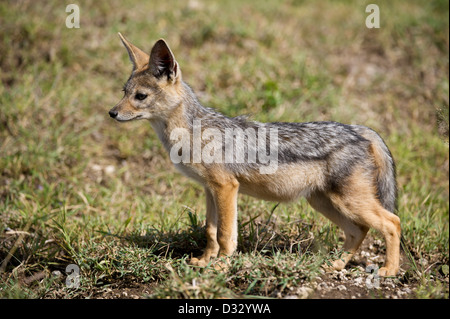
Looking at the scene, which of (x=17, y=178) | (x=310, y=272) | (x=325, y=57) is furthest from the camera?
(x=325, y=57)

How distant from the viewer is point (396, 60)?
930 cm

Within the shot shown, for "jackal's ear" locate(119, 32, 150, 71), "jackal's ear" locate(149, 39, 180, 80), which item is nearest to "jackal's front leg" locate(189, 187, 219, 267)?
"jackal's ear" locate(149, 39, 180, 80)

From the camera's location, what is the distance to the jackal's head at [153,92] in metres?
4.69

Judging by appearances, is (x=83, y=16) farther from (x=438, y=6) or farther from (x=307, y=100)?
(x=438, y=6)

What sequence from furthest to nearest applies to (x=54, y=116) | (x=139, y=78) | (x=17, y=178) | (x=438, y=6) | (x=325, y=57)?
1. (x=438, y=6)
2. (x=325, y=57)
3. (x=54, y=116)
4. (x=17, y=178)
5. (x=139, y=78)

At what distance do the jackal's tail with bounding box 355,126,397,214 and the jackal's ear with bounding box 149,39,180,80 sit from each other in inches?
77.8

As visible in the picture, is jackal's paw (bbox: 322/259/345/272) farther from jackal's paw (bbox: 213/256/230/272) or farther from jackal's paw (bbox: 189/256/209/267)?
jackal's paw (bbox: 189/256/209/267)

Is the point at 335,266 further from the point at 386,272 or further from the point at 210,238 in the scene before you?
the point at 210,238

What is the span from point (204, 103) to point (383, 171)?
3.78 meters

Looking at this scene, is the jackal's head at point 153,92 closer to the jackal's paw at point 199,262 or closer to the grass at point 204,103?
the grass at point 204,103

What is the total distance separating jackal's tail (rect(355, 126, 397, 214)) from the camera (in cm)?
479
